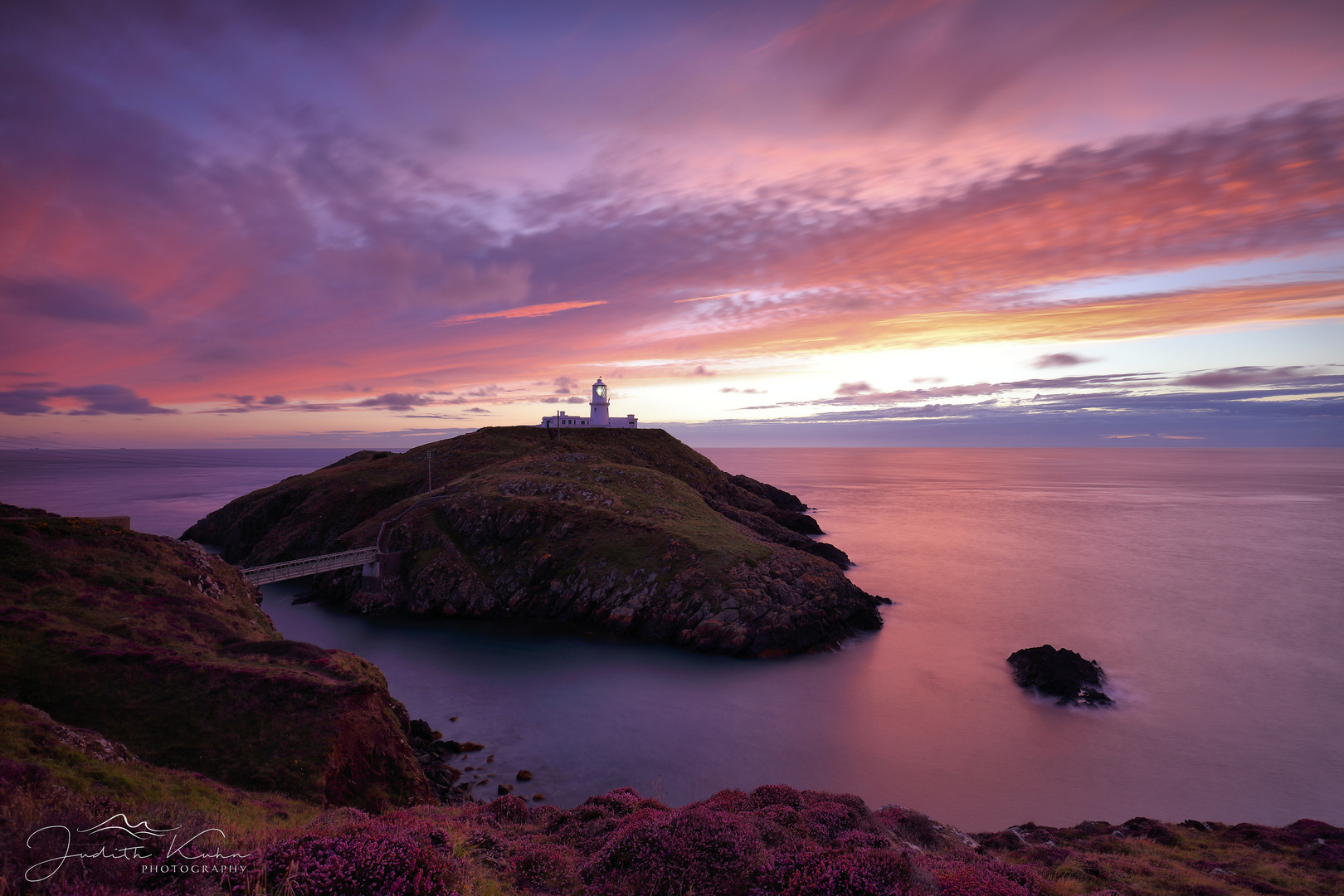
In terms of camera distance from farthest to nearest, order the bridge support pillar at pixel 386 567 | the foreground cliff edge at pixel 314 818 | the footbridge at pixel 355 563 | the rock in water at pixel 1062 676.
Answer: the bridge support pillar at pixel 386 567, the footbridge at pixel 355 563, the rock in water at pixel 1062 676, the foreground cliff edge at pixel 314 818

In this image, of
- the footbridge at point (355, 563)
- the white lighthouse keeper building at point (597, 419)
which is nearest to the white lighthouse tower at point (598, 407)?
the white lighthouse keeper building at point (597, 419)

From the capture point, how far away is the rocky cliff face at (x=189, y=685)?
63.9ft

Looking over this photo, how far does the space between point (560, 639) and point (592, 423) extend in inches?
2697

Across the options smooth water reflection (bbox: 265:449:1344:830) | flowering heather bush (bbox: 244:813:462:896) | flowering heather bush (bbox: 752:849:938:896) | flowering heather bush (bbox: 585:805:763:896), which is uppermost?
flowering heather bush (bbox: 244:813:462:896)

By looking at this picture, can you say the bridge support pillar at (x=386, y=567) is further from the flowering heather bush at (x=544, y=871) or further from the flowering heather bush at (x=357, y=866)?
the flowering heather bush at (x=357, y=866)

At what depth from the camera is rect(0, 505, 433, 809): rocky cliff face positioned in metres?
19.5

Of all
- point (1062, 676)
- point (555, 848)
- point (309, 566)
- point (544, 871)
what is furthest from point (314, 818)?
point (309, 566)

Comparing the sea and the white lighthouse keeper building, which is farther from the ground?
the white lighthouse keeper building

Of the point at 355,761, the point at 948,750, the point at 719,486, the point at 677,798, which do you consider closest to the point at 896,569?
the point at 719,486

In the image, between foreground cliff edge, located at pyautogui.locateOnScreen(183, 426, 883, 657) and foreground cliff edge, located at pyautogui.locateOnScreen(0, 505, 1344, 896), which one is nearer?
foreground cliff edge, located at pyautogui.locateOnScreen(0, 505, 1344, 896)

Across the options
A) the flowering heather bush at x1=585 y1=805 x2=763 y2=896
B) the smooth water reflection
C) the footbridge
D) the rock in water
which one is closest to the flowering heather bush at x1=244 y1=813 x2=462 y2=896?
the flowering heather bush at x1=585 y1=805 x2=763 y2=896

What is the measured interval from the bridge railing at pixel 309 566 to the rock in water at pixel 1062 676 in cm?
6077

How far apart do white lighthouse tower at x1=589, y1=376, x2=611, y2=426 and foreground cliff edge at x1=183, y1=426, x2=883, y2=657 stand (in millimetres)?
23913

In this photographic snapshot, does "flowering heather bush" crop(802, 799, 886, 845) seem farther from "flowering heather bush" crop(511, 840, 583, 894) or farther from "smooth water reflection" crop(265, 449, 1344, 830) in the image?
"smooth water reflection" crop(265, 449, 1344, 830)
